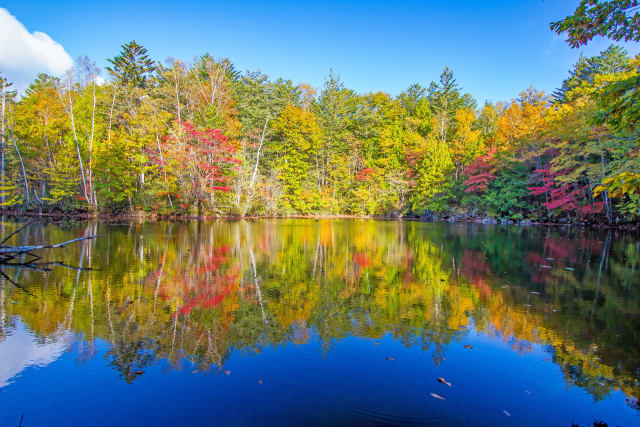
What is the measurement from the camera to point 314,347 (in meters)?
3.90

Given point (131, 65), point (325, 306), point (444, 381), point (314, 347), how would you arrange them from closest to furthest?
point (444, 381) < point (314, 347) < point (325, 306) < point (131, 65)

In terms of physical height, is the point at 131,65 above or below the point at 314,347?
above

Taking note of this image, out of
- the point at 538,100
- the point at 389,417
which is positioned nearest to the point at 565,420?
the point at 389,417

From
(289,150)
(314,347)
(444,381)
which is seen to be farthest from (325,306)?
(289,150)

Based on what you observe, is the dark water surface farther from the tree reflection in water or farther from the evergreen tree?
the evergreen tree

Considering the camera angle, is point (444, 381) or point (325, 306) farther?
point (325, 306)

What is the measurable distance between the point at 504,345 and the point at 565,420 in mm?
1406

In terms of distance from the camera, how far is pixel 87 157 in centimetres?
2492

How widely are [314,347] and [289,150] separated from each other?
31649 mm

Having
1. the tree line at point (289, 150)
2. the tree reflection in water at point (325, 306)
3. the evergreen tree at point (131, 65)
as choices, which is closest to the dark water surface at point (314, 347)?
the tree reflection in water at point (325, 306)

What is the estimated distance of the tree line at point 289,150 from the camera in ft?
76.3

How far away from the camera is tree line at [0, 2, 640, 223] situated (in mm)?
23250

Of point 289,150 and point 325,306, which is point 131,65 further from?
point 325,306

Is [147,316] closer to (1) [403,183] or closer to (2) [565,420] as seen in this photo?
(2) [565,420]
